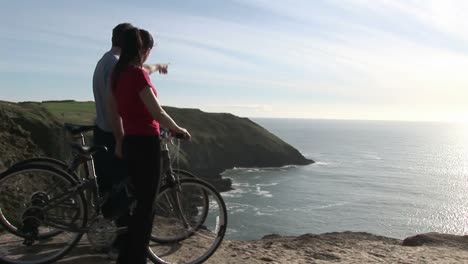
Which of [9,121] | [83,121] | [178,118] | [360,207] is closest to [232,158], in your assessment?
[178,118]

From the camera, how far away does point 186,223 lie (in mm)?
6242

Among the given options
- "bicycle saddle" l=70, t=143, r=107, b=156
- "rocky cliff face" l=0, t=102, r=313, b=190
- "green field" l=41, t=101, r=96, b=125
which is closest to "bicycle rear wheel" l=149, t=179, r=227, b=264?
"bicycle saddle" l=70, t=143, r=107, b=156

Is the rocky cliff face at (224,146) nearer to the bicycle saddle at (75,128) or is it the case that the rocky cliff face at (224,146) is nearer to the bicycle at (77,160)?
the bicycle at (77,160)

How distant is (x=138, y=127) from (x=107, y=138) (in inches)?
48.3

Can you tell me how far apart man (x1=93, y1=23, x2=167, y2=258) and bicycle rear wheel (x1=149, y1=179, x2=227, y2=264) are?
2.04 ft

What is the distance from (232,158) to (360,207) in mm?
49167

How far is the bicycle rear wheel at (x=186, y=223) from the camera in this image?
588cm

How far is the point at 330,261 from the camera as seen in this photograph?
298 inches

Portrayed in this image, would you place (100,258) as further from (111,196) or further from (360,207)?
(360,207)

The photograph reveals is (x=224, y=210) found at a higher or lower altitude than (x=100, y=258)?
higher

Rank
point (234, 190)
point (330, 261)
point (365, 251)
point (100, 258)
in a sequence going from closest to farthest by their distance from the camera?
1. point (100, 258)
2. point (330, 261)
3. point (365, 251)
4. point (234, 190)

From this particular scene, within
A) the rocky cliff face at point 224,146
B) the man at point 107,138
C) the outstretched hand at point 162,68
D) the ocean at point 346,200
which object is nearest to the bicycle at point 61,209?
the man at point 107,138

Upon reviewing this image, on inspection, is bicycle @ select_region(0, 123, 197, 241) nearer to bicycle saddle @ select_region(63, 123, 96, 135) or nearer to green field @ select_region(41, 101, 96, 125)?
bicycle saddle @ select_region(63, 123, 96, 135)

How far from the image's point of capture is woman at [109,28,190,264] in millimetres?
4609
